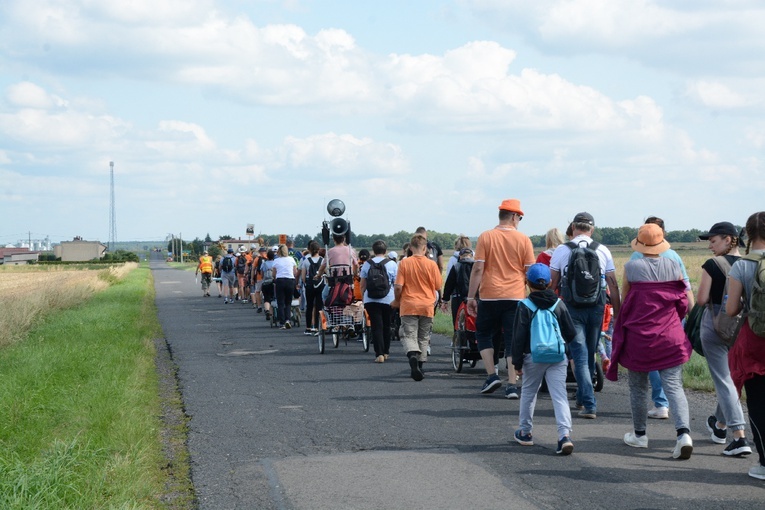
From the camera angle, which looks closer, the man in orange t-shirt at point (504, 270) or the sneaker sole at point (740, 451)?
the sneaker sole at point (740, 451)

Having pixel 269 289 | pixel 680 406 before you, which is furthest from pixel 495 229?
pixel 269 289

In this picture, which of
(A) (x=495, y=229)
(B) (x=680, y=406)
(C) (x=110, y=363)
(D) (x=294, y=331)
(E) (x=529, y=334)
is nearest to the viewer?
(B) (x=680, y=406)

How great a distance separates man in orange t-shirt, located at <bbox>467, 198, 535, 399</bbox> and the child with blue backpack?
2.30m

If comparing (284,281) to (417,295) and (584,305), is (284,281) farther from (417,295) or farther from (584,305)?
(584,305)

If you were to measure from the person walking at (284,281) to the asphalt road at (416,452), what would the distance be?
26.1 feet

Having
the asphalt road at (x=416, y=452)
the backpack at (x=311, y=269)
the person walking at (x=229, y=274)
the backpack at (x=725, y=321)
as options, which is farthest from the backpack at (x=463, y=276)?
the person walking at (x=229, y=274)

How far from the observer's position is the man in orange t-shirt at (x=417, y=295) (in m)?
12.7

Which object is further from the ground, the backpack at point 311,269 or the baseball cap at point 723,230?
the baseball cap at point 723,230

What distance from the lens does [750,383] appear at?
6922mm

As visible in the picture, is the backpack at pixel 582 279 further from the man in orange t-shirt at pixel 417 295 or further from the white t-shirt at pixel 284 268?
the white t-shirt at pixel 284 268

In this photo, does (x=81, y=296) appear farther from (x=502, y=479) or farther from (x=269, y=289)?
(x=502, y=479)

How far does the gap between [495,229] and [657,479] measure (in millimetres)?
4438

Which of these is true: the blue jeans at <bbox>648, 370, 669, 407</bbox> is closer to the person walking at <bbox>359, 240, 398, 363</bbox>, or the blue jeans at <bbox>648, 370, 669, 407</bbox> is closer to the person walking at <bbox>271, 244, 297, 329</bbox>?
the person walking at <bbox>359, 240, 398, 363</bbox>

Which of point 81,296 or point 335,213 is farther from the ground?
point 335,213
